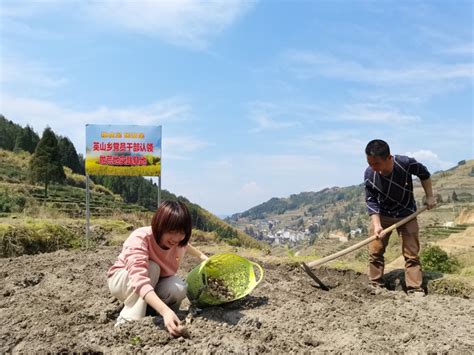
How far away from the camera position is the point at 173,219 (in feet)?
9.80

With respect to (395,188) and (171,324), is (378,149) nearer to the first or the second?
(395,188)

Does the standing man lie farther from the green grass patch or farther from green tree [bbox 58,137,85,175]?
green tree [bbox 58,137,85,175]

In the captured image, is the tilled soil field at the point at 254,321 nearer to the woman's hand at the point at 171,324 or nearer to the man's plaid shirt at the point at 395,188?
the woman's hand at the point at 171,324

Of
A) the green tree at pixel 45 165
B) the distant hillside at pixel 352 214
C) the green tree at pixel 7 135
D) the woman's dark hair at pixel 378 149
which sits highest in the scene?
the green tree at pixel 7 135

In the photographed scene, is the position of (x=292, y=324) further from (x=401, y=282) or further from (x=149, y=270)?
(x=401, y=282)

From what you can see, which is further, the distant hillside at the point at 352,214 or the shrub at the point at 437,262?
the distant hillside at the point at 352,214

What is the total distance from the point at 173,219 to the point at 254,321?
38.3 inches

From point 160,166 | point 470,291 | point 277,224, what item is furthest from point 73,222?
point 277,224

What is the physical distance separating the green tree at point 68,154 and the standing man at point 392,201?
173 ft

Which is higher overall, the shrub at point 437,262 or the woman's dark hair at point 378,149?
the woman's dark hair at point 378,149

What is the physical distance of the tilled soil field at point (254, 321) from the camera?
289 cm

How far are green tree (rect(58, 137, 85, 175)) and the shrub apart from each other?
169 feet

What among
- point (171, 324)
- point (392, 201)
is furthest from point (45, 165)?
point (171, 324)

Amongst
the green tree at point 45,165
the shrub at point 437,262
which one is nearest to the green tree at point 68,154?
the green tree at point 45,165
